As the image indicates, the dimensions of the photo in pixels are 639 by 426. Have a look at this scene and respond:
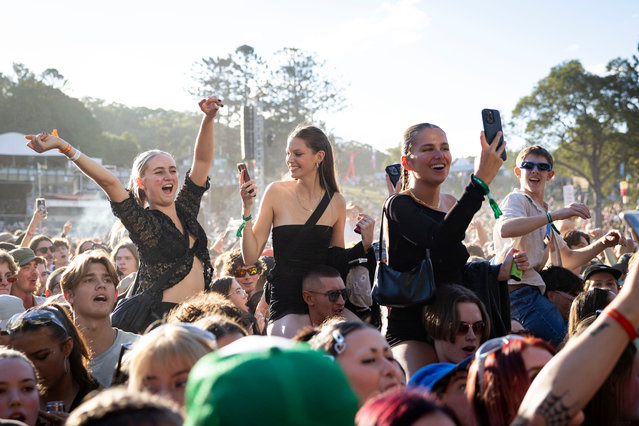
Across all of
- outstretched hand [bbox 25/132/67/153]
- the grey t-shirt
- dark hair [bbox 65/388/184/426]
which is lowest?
the grey t-shirt

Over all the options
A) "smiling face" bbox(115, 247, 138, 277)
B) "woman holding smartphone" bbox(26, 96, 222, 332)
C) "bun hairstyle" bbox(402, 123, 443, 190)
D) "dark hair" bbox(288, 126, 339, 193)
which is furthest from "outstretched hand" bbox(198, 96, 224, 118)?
"smiling face" bbox(115, 247, 138, 277)

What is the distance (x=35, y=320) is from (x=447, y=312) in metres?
2.12

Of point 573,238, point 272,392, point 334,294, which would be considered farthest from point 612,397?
point 573,238

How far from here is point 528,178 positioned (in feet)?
16.8

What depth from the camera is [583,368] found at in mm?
1779

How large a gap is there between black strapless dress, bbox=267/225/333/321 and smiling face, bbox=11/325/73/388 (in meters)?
1.25

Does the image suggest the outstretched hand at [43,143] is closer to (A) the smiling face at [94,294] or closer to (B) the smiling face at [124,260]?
(A) the smiling face at [94,294]

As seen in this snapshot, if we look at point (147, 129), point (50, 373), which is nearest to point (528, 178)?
point (50, 373)

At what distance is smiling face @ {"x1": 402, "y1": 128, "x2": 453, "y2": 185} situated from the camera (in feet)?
12.0

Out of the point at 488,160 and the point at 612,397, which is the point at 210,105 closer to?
the point at 488,160

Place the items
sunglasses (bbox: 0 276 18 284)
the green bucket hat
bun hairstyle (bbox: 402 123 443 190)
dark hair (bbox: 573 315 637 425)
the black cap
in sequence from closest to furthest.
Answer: the green bucket hat, dark hair (bbox: 573 315 637 425), bun hairstyle (bbox: 402 123 443 190), the black cap, sunglasses (bbox: 0 276 18 284)

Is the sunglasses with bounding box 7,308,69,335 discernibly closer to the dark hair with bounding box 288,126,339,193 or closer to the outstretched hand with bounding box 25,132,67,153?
the outstretched hand with bounding box 25,132,67,153

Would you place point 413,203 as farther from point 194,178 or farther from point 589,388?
point 589,388

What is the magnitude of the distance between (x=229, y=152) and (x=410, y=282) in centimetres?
5637
